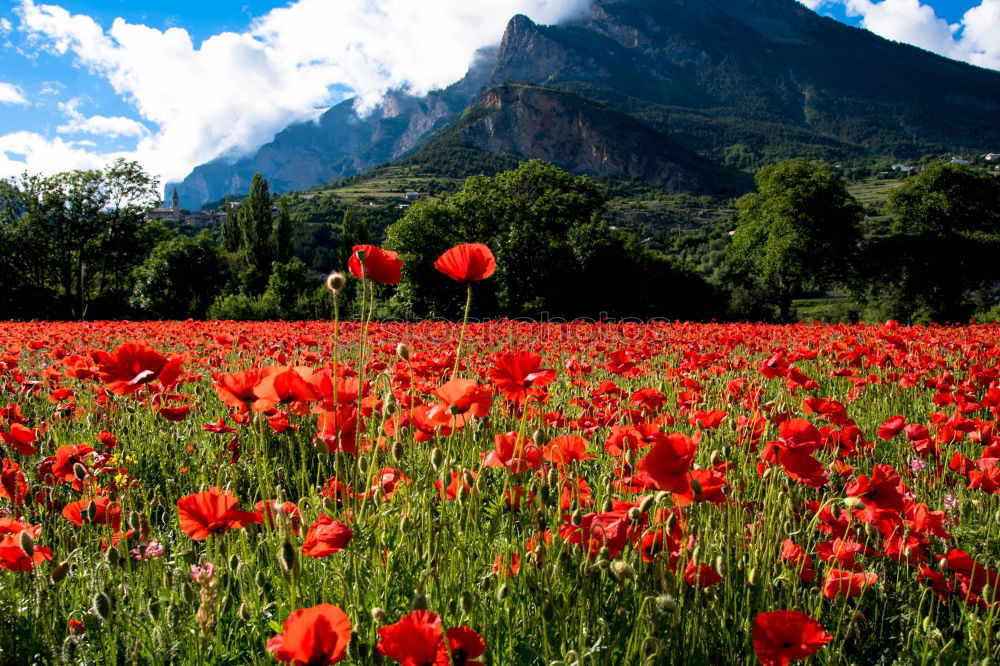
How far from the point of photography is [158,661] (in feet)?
4.18

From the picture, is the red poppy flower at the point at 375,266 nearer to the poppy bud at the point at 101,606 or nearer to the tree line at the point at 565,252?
the poppy bud at the point at 101,606

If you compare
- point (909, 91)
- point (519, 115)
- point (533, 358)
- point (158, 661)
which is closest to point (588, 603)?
point (533, 358)

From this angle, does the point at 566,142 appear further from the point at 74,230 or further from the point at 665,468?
the point at 665,468

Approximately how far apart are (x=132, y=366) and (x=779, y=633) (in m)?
1.51

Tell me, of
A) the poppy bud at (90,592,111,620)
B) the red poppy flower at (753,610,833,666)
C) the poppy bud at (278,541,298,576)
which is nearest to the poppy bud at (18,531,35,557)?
the poppy bud at (90,592,111,620)

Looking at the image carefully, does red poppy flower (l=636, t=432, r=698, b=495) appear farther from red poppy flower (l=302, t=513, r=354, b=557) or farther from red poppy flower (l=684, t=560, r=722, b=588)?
red poppy flower (l=302, t=513, r=354, b=557)

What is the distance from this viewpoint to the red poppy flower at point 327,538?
3.71 ft

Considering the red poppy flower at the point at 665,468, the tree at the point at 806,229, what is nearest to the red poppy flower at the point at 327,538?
the red poppy flower at the point at 665,468

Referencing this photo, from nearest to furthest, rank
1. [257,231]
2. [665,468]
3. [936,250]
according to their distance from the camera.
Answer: [665,468] → [936,250] → [257,231]

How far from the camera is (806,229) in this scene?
3434cm

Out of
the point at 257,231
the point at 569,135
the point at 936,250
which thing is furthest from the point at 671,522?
the point at 569,135

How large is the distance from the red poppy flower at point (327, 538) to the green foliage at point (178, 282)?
29.9 meters

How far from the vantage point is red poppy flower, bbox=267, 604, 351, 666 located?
862 millimetres

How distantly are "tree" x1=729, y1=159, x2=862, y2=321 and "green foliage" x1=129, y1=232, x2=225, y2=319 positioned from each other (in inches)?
1199
